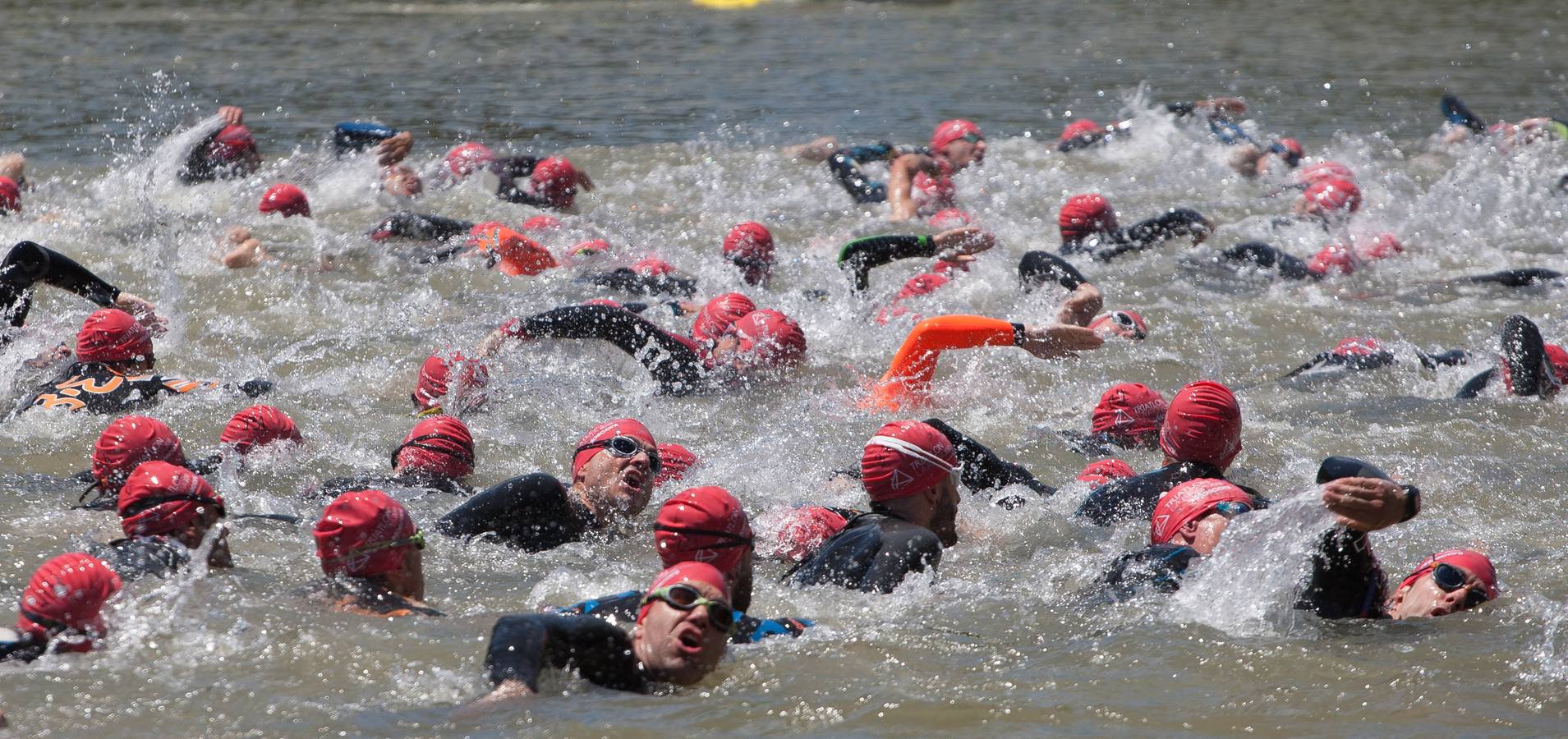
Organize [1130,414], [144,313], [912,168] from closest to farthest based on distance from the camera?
[1130,414] < [144,313] < [912,168]

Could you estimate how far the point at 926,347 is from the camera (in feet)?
27.0

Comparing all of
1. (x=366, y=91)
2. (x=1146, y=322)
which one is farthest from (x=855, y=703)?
(x=366, y=91)

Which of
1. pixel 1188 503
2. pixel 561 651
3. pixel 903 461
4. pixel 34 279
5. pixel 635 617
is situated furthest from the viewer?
pixel 34 279

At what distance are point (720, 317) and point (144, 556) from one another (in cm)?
437

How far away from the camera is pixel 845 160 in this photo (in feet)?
47.3

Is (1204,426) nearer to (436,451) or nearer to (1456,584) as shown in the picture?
(1456,584)

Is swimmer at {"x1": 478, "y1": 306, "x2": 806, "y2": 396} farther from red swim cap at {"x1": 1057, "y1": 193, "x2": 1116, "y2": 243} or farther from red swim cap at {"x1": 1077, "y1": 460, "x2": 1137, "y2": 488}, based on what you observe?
red swim cap at {"x1": 1057, "y1": 193, "x2": 1116, "y2": 243}

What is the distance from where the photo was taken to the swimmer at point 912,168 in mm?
13664

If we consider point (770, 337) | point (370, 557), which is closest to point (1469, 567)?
point (370, 557)

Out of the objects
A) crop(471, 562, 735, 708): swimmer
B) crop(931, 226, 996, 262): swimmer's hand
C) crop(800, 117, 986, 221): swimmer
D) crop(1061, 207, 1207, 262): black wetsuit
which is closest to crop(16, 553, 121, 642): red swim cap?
crop(471, 562, 735, 708): swimmer

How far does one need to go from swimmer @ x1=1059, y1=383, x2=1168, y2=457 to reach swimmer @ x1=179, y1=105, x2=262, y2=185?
9703 millimetres

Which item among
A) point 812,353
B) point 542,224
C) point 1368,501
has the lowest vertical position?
point 812,353

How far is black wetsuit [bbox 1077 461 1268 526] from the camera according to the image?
6.27m

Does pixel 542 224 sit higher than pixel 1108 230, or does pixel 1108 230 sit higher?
pixel 1108 230
